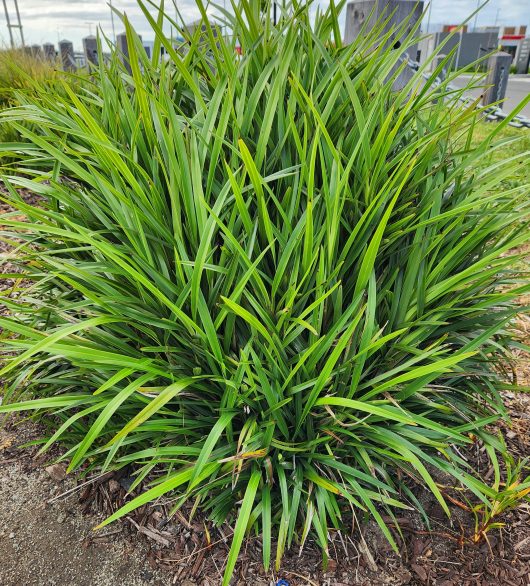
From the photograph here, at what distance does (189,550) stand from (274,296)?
822mm

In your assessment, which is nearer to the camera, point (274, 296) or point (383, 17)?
point (274, 296)

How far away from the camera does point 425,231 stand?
1.56 metres

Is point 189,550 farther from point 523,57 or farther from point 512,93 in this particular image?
point 523,57

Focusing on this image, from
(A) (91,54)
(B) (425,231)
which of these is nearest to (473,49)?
(A) (91,54)

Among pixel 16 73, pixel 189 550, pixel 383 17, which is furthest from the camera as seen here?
pixel 16 73

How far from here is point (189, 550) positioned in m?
1.50

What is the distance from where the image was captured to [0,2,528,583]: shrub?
1.29m

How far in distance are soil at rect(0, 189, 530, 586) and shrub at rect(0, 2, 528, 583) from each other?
0.10m

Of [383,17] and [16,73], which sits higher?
[383,17]

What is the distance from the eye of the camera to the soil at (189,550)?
1447mm

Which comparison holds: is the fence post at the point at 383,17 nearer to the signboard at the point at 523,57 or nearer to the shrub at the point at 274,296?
the shrub at the point at 274,296

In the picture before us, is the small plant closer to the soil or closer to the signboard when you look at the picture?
the soil

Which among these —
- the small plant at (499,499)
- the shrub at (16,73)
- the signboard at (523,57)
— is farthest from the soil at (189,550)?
the signboard at (523,57)

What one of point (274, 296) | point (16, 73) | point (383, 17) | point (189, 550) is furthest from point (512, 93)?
point (189, 550)
